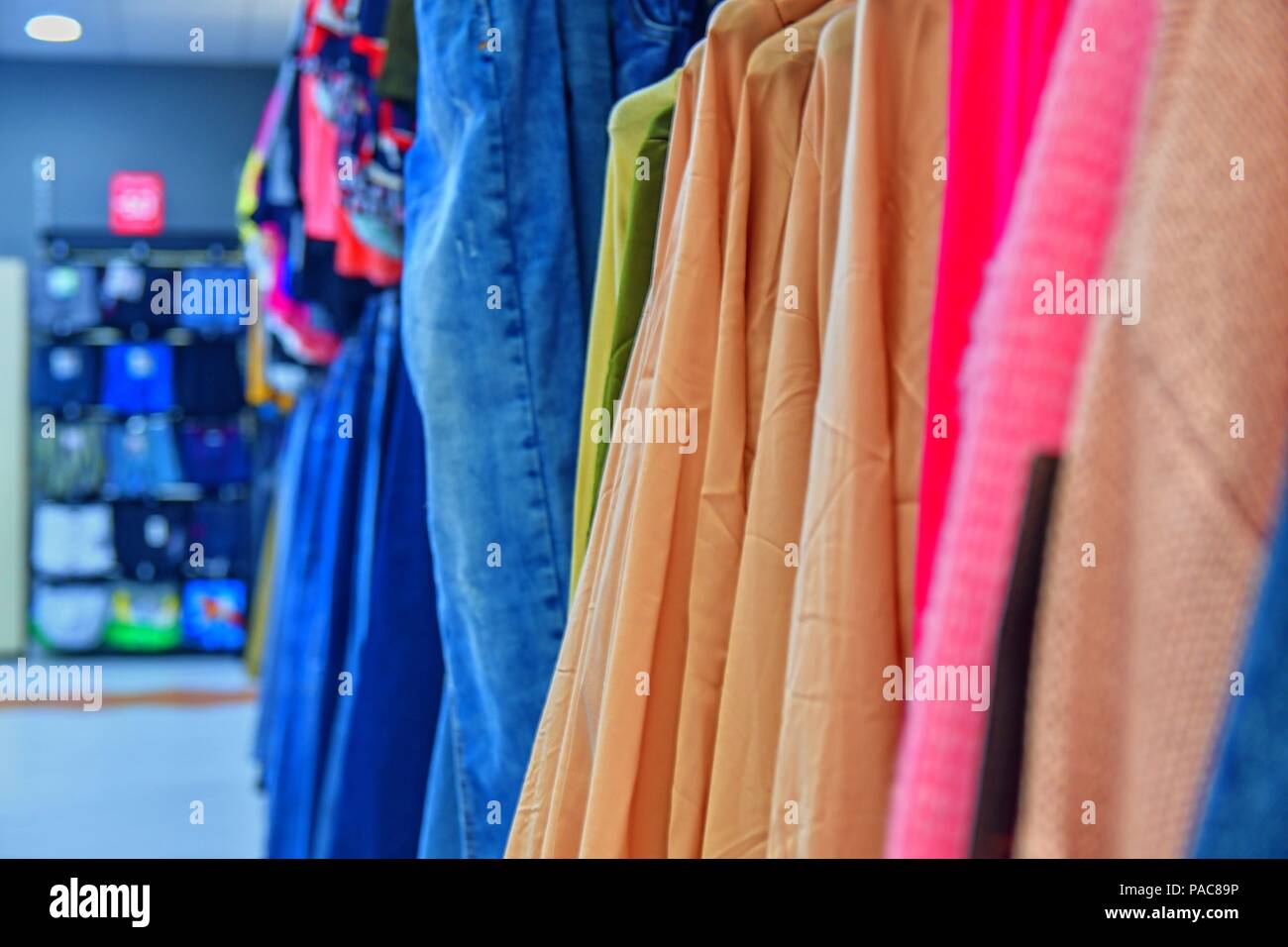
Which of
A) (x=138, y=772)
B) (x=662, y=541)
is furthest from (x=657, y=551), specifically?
(x=138, y=772)

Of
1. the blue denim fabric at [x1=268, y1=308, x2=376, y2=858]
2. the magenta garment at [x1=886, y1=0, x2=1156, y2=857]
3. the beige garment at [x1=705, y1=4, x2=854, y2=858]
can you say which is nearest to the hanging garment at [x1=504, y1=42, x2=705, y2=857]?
the beige garment at [x1=705, y1=4, x2=854, y2=858]

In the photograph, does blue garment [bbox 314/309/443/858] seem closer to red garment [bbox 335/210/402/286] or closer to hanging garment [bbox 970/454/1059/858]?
red garment [bbox 335/210/402/286]

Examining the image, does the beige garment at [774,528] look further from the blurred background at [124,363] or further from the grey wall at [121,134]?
the grey wall at [121,134]

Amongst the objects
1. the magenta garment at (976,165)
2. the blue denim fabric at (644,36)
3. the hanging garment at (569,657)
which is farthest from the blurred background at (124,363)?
the magenta garment at (976,165)

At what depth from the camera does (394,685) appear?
1323 millimetres

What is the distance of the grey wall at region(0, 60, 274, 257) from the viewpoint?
629 cm

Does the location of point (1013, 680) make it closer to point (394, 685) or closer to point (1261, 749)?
point (1261, 749)

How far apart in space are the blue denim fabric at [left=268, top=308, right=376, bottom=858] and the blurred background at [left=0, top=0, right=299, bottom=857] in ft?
11.8

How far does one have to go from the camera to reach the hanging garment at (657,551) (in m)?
0.72

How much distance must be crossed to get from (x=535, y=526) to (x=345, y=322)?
1.31m

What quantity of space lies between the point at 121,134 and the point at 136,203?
334 mm

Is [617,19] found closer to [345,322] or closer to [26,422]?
[345,322]

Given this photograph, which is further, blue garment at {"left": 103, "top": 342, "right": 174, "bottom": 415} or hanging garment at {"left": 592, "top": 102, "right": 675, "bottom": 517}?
blue garment at {"left": 103, "top": 342, "right": 174, "bottom": 415}

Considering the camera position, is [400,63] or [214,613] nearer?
[400,63]
